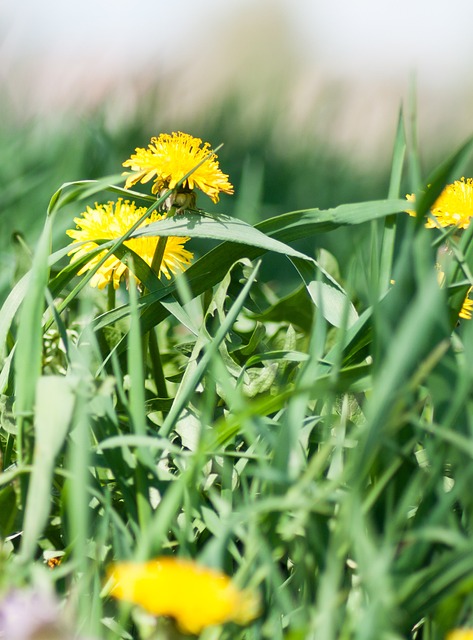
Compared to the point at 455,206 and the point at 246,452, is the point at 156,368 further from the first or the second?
the point at 455,206

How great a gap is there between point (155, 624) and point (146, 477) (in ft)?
0.43

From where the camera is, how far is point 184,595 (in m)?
0.43

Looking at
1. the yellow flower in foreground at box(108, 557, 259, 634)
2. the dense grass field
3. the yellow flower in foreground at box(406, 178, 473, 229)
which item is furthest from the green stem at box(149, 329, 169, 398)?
the yellow flower in foreground at box(108, 557, 259, 634)

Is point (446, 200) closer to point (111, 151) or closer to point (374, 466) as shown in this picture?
point (374, 466)

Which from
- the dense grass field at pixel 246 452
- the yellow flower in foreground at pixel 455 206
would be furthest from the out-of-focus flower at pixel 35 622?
the yellow flower in foreground at pixel 455 206

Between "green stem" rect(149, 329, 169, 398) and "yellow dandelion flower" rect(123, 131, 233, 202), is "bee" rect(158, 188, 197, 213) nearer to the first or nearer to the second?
"yellow dandelion flower" rect(123, 131, 233, 202)

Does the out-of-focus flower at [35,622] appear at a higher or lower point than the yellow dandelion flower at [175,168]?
lower

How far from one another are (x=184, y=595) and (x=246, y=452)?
1.06 feet

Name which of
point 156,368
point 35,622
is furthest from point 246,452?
point 35,622

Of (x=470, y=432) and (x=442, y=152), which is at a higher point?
(x=470, y=432)

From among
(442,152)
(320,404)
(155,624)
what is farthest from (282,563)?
(442,152)

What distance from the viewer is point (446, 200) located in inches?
38.3

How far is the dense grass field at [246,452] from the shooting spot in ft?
1.62

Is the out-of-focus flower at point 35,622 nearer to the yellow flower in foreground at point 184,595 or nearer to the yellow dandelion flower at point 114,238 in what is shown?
the yellow flower in foreground at point 184,595
